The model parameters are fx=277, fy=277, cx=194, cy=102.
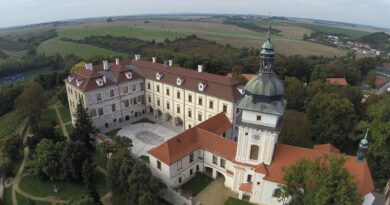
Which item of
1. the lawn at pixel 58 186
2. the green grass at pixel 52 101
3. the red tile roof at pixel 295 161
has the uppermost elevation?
the red tile roof at pixel 295 161

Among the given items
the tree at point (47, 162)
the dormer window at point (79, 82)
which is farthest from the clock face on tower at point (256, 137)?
the dormer window at point (79, 82)

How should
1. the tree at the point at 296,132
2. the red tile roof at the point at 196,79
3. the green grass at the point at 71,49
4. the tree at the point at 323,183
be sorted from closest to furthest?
the tree at the point at 323,183 < the tree at the point at 296,132 < the red tile roof at the point at 196,79 < the green grass at the point at 71,49

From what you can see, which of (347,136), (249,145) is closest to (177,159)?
(249,145)

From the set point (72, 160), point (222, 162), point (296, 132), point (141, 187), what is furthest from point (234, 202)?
point (72, 160)

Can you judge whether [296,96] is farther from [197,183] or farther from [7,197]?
[7,197]

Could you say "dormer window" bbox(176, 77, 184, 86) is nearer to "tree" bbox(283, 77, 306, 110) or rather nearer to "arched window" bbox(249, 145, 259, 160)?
"tree" bbox(283, 77, 306, 110)

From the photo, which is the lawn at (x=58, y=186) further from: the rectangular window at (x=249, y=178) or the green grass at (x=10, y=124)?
the rectangular window at (x=249, y=178)

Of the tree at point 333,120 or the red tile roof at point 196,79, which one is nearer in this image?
the tree at point 333,120

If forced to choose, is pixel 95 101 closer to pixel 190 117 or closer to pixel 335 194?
pixel 190 117
